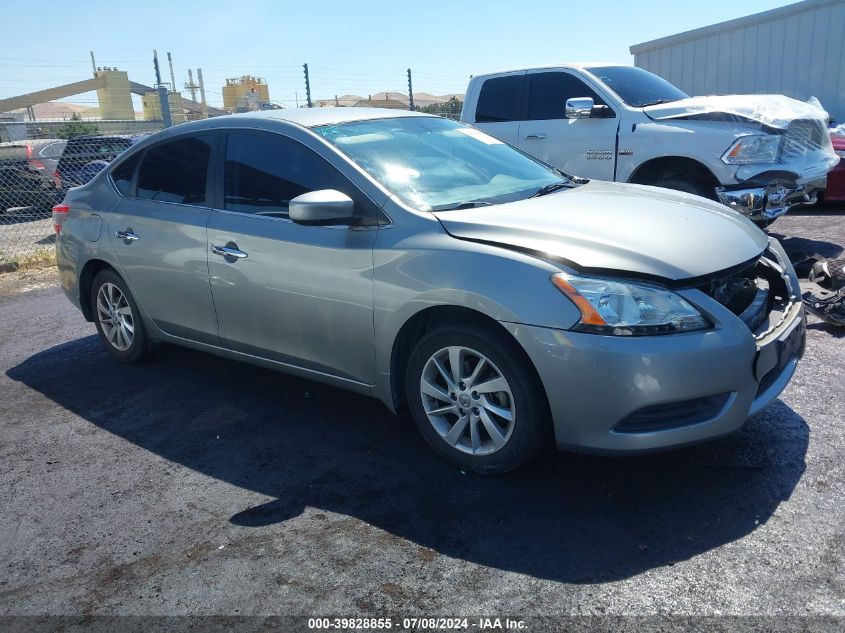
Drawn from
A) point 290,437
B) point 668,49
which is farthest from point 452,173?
point 668,49

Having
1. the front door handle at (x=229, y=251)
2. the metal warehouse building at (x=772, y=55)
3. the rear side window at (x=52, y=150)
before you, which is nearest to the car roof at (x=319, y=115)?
the front door handle at (x=229, y=251)

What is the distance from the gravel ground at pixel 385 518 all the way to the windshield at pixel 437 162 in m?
1.31

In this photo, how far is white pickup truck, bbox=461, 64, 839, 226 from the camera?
701cm

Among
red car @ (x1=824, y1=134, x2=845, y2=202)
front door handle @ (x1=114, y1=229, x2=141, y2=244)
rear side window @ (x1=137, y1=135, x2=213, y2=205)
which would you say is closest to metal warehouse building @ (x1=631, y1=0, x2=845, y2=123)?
red car @ (x1=824, y1=134, x2=845, y2=202)

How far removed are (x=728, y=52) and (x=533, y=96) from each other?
8.16m

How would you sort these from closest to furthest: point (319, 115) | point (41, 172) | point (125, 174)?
point (319, 115), point (125, 174), point (41, 172)

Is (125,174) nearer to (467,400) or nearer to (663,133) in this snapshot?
(467,400)

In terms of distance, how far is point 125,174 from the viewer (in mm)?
5391

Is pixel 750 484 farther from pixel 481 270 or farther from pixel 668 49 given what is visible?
pixel 668 49

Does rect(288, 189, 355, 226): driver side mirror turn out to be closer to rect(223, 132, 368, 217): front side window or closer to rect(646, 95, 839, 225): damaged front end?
rect(223, 132, 368, 217): front side window

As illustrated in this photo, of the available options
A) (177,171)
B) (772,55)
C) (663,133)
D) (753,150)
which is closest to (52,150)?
(177,171)

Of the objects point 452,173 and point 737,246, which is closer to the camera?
point 737,246

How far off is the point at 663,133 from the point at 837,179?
3.35 meters

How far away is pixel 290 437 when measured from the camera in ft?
14.0
